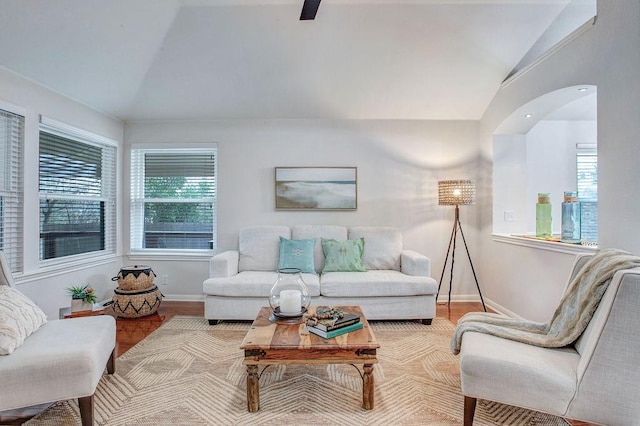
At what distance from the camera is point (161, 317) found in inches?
140

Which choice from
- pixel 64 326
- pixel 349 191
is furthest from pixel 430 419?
pixel 349 191

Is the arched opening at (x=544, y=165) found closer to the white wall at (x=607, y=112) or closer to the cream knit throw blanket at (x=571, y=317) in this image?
the white wall at (x=607, y=112)

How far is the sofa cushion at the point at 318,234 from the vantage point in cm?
386

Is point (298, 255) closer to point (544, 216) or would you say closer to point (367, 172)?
point (367, 172)

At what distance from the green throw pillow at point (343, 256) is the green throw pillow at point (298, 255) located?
169mm

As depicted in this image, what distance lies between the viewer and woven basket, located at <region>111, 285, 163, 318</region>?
11.5 ft

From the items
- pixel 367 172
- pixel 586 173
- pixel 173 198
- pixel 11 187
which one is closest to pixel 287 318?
pixel 367 172

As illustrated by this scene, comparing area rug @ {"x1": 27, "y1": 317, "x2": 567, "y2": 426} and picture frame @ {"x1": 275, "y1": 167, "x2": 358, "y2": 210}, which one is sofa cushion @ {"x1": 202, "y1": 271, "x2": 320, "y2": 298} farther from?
picture frame @ {"x1": 275, "y1": 167, "x2": 358, "y2": 210}

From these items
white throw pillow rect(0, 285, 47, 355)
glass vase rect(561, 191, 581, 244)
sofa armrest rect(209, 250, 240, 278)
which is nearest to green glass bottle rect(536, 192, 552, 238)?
glass vase rect(561, 191, 581, 244)

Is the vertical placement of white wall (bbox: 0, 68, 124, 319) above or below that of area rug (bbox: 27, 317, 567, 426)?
above

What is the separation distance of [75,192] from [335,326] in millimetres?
3219

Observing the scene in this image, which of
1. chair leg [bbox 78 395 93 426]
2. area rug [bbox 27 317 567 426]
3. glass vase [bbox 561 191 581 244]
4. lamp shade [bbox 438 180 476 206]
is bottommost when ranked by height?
area rug [bbox 27 317 567 426]

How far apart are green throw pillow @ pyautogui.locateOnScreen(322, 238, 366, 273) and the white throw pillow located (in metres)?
2.43

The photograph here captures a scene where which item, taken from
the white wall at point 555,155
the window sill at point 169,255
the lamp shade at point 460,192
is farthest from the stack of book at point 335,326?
the white wall at point 555,155
